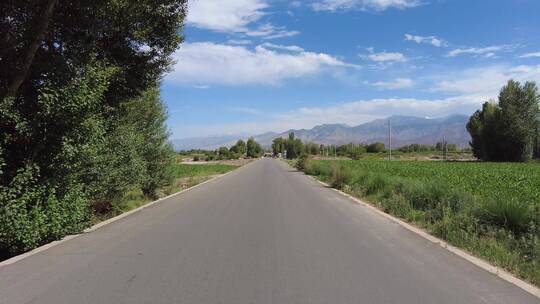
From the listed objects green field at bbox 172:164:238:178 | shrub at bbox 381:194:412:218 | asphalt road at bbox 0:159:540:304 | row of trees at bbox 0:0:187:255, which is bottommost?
green field at bbox 172:164:238:178

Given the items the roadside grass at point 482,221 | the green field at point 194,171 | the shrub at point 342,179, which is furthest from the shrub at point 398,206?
the green field at point 194,171

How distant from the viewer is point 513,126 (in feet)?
281

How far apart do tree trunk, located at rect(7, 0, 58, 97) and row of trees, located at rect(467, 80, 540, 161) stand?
89225mm

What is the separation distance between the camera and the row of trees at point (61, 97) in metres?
8.48

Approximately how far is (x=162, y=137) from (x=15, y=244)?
11.7 metres

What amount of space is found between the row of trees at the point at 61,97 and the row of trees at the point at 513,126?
283 feet

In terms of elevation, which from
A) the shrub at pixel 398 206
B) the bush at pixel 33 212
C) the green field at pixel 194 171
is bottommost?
the green field at pixel 194 171

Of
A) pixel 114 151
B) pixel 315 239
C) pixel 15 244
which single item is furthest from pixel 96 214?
A: pixel 315 239

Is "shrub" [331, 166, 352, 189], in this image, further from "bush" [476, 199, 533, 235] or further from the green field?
"bush" [476, 199, 533, 235]

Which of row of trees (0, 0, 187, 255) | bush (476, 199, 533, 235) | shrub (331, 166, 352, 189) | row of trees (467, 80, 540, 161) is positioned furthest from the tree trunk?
row of trees (467, 80, 540, 161)

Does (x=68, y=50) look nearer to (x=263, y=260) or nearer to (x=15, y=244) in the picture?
(x=15, y=244)

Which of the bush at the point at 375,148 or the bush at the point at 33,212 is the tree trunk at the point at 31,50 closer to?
the bush at the point at 33,212

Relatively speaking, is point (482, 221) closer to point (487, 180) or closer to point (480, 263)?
point (480, 263)

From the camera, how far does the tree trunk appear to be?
8.76 m
